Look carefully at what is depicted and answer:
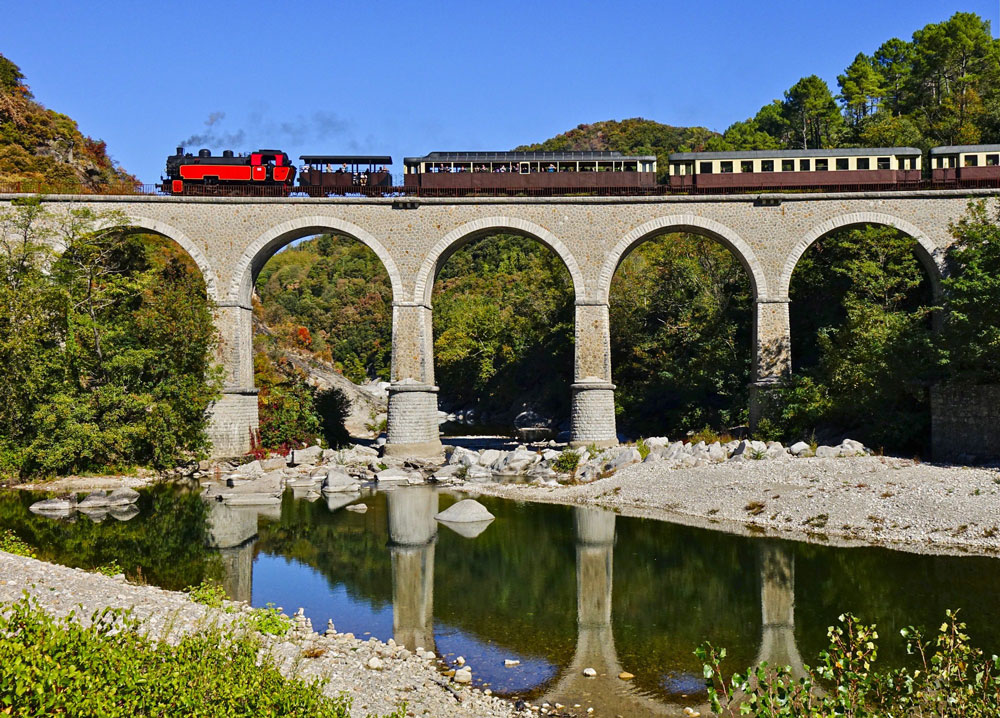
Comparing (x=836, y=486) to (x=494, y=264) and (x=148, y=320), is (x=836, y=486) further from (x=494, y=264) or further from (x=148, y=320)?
(x=494, y=264)

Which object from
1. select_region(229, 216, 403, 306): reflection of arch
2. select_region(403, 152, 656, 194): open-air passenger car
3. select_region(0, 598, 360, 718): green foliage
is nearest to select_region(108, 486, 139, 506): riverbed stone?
select_region(229, 216, 403, 306): reflection of arch

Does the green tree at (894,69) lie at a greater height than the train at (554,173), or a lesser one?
greater

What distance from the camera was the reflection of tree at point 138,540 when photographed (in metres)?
15.5

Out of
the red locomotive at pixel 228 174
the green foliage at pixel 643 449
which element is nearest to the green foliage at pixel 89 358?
the red locomotive at pixel 228 174

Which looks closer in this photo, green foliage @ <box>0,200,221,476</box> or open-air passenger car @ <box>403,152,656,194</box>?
green foliage @ <box>0,200,221,476</box>

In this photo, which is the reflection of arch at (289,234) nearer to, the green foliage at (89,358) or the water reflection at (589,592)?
the green foliage at (89,358)

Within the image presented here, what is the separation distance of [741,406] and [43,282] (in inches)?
1008

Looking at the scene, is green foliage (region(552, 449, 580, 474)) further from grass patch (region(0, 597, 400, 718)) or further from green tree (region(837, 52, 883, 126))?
green tree (region(837, 52, 883, 126))

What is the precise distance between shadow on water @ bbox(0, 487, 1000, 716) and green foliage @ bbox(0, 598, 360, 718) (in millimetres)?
4198

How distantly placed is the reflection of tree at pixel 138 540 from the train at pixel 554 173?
14098mm

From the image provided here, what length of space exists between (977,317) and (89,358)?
2784 centimetres

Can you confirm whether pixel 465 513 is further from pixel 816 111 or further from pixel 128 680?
pixel 816 111

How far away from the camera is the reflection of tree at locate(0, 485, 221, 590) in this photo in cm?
1548

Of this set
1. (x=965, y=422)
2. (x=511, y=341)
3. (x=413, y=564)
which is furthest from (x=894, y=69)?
(x=413, y=564)
